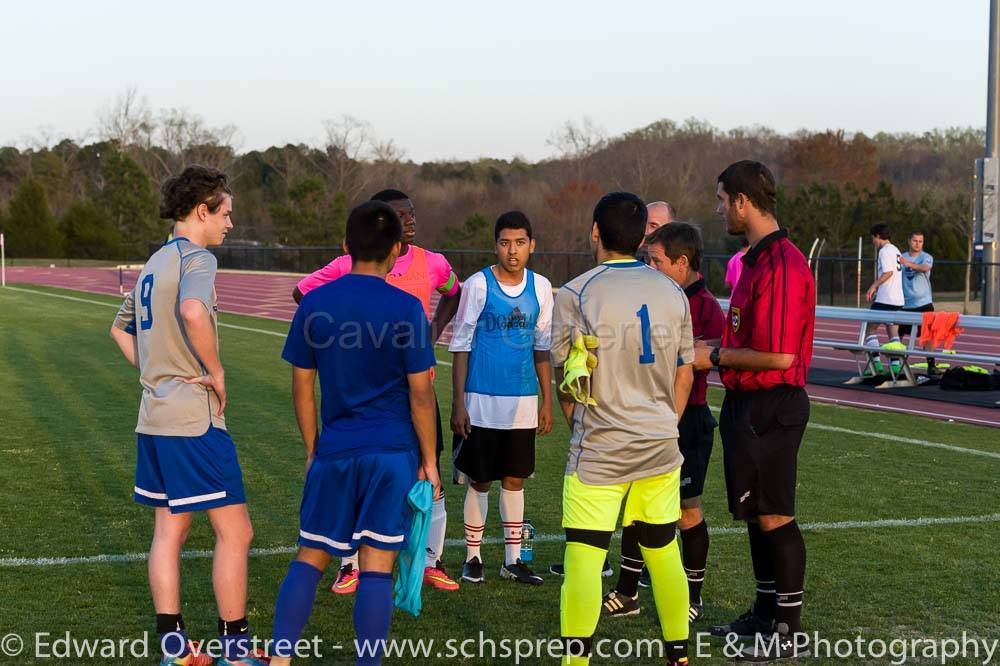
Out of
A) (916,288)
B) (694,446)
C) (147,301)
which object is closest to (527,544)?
Result: (694,446)

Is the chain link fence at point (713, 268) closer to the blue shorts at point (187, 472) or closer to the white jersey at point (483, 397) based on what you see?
the white jersey at point (483, 397)

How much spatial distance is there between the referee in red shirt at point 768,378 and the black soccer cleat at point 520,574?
1292mm

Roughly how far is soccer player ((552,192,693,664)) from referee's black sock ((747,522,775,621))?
789 mm

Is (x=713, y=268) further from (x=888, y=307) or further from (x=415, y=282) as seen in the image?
(x=415, y=282)

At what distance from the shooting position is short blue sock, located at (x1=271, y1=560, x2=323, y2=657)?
3.87 m

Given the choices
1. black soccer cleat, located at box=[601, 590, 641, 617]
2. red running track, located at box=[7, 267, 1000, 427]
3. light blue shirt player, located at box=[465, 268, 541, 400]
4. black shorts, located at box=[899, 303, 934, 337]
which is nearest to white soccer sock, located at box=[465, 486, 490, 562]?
light blue shirt player, located at box=[465, 268, 541, 400]

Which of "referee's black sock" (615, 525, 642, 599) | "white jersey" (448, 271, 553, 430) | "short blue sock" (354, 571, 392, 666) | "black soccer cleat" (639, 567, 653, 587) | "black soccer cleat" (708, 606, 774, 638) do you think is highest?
"white jersey" (448, 271, 553, 430)

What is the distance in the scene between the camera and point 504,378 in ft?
18.4

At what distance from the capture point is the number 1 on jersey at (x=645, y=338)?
4105mm

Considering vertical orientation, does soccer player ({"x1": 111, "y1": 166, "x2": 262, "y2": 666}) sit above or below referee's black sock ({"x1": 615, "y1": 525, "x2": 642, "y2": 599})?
above

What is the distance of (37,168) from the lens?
81.4 meters

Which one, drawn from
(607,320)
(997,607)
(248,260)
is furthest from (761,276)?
(248,260)

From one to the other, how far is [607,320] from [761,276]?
86cm

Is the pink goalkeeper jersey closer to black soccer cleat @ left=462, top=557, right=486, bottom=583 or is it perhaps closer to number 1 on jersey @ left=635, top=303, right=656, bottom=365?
black soccer cleat @ left=462, top=557, right=486, bottom=583
